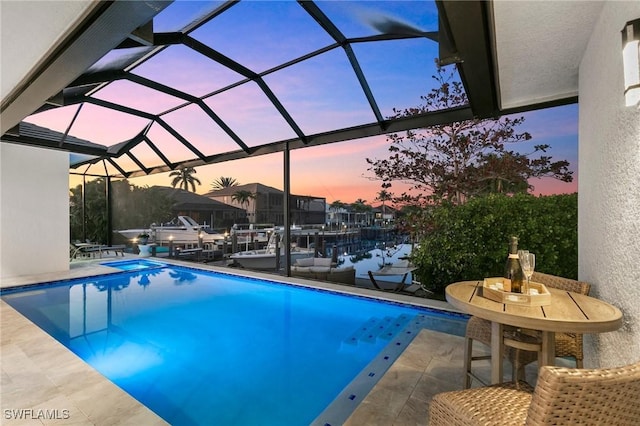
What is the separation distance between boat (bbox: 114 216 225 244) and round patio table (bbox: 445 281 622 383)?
27.8 feet

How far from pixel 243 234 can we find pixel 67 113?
4767mm

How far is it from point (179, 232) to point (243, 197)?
3003 millimetres

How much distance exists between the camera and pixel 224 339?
3.89 metres

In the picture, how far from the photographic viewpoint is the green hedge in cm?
380

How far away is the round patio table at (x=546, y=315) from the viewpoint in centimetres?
148

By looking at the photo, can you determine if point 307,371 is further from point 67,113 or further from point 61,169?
point 61,169

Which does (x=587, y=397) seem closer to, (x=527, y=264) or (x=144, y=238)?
(x=527, y=264)

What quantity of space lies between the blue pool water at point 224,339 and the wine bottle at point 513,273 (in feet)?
5.57

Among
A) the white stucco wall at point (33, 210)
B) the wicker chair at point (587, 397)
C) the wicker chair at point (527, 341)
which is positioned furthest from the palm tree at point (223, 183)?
the wicker chair at point (587, 397)

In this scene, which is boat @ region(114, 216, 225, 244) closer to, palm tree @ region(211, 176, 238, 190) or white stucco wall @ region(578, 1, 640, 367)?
palm tree @ region(211, 176, 238, 190)

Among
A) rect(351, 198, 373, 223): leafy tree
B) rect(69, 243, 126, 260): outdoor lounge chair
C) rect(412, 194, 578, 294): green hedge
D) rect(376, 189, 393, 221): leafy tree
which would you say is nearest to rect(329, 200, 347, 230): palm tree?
rect(351, 198, 373, 223): leafy tree

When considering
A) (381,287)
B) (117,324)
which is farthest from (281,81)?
(117,324)

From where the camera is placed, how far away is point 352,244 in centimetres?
684

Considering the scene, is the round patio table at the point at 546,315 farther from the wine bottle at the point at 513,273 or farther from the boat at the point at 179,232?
the boat at the point at 179,232
